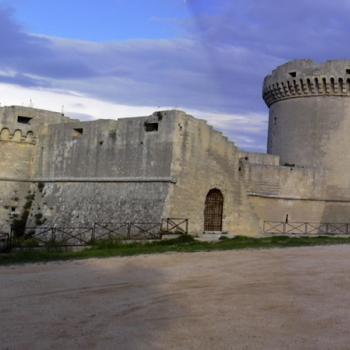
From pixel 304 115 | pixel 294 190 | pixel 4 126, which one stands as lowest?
pixel 294 190

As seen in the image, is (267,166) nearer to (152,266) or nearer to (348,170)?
(348,170)

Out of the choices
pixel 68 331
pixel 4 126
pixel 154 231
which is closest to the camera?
pixel 68 331

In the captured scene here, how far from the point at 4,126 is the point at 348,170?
50.7 ft

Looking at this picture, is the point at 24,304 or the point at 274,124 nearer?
the point at 24,304

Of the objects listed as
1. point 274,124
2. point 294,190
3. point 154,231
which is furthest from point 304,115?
point 154,231

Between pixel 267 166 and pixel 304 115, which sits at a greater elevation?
pixel 304 115

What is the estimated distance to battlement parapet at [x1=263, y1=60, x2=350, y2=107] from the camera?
2552 cm

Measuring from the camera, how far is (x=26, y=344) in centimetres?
582

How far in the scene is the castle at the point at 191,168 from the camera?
1870 cm

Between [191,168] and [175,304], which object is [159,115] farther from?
[175,304]

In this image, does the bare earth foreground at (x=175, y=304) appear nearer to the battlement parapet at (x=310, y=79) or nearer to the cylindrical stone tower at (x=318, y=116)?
the cylindrical stone tower at (x=318, y=116)

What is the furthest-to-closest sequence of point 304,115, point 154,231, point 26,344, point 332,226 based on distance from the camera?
point 304,115, point 332,226, point 154,231, point 26,344

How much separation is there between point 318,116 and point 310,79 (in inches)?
70.2

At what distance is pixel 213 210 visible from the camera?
19.8 metres
